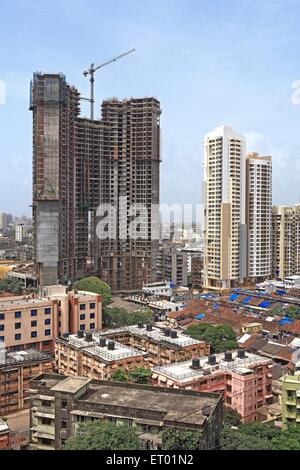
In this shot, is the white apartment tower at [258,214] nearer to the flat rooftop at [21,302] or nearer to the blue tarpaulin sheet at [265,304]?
the blue tarpaulin sheet at [265,304]

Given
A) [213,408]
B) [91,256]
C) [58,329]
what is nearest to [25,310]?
[58,329]

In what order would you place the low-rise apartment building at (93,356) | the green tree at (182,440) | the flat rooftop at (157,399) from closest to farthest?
the green tree at (182,440), the flat rooftop at (157,399), the low-rise apartment building at (93,356)

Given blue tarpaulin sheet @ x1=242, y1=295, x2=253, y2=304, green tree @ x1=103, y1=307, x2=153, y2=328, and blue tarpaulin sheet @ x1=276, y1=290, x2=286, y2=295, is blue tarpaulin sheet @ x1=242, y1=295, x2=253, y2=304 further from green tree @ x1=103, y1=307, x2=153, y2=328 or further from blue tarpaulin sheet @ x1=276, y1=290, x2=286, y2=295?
green tree @ x1=103, y1=307, x2=153, y2=328

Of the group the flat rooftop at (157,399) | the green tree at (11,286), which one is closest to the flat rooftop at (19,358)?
the flat rooftop at (157,399)

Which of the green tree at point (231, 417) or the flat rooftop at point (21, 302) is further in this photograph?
the flat rooftop at point (21, 302)

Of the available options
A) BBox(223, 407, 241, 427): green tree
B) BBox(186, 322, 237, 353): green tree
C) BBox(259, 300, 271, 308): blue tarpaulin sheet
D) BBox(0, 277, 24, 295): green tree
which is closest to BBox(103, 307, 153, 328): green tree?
BBox(186, 322, 237, 353): green tree

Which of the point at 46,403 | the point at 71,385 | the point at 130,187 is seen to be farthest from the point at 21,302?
the point at 130,187

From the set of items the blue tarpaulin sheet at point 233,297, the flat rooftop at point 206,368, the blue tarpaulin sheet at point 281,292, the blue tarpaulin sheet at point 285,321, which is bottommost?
the blue tarpaulin sheet at point 285,321
